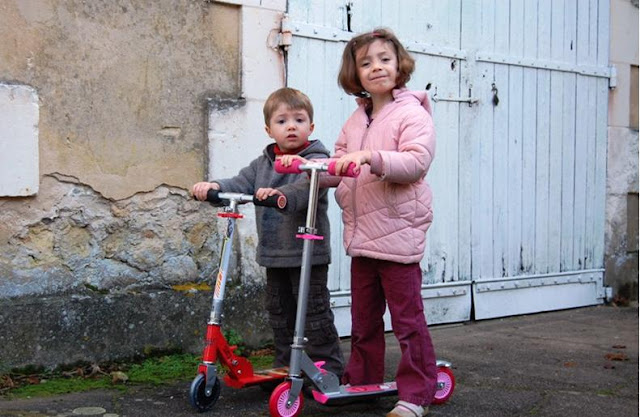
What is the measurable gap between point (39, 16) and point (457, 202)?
277 cm

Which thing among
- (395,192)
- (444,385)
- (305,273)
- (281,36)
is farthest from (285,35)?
(444,385)

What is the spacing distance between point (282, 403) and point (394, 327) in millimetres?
560

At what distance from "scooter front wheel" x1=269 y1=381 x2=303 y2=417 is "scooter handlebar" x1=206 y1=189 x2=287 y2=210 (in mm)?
658

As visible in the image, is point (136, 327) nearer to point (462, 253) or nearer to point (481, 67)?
point (462, 253)

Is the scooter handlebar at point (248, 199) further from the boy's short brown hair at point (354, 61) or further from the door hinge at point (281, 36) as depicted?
the door hinge at point (281, 36)

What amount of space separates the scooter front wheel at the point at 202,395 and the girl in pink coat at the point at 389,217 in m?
0.55

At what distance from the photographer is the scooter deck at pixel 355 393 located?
12.0 feet

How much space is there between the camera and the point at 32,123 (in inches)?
164

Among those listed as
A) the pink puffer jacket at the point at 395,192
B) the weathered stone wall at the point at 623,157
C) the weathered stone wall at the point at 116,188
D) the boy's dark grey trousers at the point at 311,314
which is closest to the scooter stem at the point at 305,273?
the pink puffer jacket at the point at 395,192

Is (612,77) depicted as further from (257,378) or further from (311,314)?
(257,378)

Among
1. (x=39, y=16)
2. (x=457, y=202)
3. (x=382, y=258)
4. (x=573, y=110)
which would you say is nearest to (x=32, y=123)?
(x=39, y=16)

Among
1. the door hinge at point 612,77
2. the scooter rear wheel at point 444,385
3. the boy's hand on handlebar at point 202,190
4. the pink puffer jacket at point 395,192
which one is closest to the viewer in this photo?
the pink puffer jacket at point 395,192

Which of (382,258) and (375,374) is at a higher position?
(382,258)

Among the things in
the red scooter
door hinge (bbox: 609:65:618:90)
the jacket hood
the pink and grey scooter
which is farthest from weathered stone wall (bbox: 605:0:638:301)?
the red scooter
